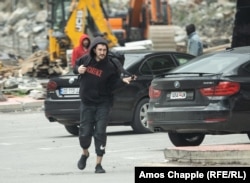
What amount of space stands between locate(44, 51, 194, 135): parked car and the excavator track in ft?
60.1

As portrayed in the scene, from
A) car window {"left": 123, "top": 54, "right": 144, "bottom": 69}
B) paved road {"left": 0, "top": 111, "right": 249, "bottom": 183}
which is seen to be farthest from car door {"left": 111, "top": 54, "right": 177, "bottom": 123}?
paved road {"left": 0, "top": 111, "right": 249, "bottom": 183}

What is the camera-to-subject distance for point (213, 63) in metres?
15.9

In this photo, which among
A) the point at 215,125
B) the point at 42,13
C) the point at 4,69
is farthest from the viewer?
the point at 42,13

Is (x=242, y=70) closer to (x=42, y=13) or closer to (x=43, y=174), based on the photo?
(x=43, y=174)

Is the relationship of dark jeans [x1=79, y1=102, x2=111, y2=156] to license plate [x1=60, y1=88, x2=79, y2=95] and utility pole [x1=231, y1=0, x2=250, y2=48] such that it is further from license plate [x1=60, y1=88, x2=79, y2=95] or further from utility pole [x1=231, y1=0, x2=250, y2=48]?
utility pole [x1=231, y1=0, x2=250, y2=48]

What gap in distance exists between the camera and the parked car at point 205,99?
49.4 feet

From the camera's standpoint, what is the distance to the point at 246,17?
25.2 m

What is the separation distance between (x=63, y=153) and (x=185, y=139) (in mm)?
1971

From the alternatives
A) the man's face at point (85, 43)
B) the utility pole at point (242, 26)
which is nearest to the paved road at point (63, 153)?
the man's face at point (85, 43)

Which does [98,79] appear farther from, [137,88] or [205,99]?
[137,88]

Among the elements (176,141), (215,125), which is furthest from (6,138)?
(215,125)

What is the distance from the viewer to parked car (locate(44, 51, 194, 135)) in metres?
19.6

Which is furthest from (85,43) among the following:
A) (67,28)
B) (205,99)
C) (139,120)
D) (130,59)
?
(67,28)

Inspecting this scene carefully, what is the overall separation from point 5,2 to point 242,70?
72.3 m
